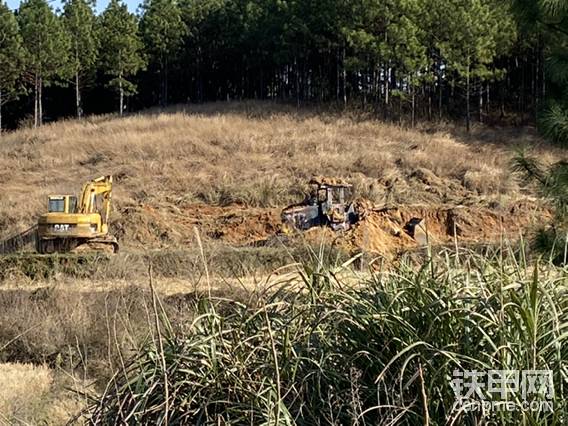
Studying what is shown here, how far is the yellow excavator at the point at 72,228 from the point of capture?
19.3 metres

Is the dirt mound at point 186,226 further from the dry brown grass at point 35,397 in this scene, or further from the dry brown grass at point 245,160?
the dry brown grass at point 35,397

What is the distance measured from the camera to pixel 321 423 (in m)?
2.68

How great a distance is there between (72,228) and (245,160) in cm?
1463

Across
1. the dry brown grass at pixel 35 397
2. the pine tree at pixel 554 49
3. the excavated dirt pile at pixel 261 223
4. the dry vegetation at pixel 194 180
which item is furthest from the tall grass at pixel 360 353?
the excavated dirt pile at pixel 261 223

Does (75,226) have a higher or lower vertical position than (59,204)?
lower

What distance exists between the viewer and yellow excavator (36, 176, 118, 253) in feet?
63.4

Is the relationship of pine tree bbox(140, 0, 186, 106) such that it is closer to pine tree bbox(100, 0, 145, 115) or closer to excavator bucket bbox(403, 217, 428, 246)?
pine tree bbox(100, 0, 145, 115)

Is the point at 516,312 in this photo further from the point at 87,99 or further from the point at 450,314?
the point at 87,99

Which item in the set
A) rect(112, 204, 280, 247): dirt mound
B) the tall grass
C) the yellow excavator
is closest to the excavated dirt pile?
rect(112, 204, 280, 247): dirt mound

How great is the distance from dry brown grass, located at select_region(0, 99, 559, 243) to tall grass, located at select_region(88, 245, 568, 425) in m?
22.8

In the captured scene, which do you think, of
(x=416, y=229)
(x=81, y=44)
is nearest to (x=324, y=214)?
(x=416, y=229)

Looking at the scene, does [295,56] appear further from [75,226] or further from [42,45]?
[75,226]

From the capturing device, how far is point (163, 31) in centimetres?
5831

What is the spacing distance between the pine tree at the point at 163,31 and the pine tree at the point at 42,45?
975cm
